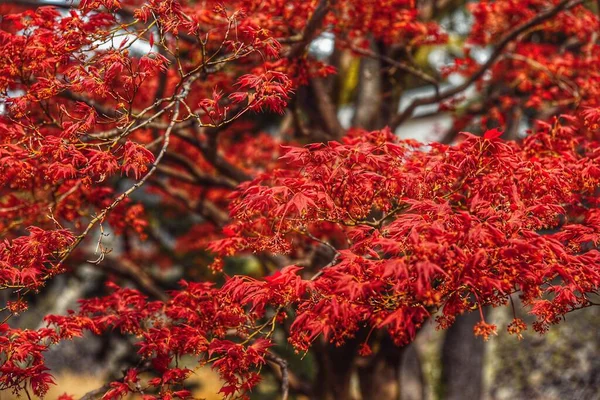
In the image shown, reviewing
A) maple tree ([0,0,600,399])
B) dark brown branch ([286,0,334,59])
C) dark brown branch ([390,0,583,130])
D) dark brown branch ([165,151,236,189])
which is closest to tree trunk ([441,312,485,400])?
dark brown branch ([390,0,583,130])

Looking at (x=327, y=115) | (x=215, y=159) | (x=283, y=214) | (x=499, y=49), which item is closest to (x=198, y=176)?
(x=215, y=159)

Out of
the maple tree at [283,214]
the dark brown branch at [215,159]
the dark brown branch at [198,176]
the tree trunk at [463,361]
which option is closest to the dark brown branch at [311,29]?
the maple tree at [283,214]

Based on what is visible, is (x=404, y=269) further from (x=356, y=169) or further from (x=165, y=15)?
(x=165, y=15)

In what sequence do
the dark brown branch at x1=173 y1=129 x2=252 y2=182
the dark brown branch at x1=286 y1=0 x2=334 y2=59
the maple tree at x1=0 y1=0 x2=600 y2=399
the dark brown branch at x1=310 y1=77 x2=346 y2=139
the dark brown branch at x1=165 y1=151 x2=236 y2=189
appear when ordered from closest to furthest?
the maple tree at x1=0 y1=0 x2=600 y2=399 → the dark brown branch at x1=286 y1=0 x2=334 y2=59 → the dark brown branch at x1=173 y1=129 x2=252 y2=182 → the dark brown branch at x1=165 y1=151 x2=236 y2=189 → the dark brown branch at x1=310 y1=77 x2=346 y2=139

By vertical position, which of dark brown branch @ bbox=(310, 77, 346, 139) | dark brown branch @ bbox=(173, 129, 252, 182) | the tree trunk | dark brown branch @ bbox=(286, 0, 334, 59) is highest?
dark brown branch @ bbox=(310, 77, 346, 139)

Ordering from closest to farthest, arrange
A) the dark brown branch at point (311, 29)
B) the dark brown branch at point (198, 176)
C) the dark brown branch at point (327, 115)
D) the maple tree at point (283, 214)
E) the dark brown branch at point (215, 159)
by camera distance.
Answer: the maple tree at point (283, 214)
the dark brown branch at point (311, 29)
the dark brown branch at point (215, 159)
the dark brown branch at point (198, 176)
the dark brown branch at point (327, 115)

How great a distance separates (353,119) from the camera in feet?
25.8

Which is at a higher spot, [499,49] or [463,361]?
[499,49]

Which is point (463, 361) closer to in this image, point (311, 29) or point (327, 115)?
point (327, 115)

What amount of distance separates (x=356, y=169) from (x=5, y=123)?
2.40m

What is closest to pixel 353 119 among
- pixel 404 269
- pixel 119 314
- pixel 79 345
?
Answer: pixel 119 314

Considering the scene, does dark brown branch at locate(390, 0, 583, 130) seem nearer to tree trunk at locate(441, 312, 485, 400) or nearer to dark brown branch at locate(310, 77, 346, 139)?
dark brown branch at locate(310, 77, 346, 139)

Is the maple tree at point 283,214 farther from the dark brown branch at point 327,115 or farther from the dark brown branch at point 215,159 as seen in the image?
the dark brown branch at point 327,115

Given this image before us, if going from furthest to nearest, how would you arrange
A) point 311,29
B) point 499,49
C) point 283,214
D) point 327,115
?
point 327,115
point 499,49
point 311,29
point 283,214
